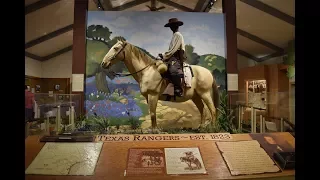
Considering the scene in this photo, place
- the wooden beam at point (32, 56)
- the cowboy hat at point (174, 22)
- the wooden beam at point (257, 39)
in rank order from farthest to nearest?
the cowboy hat at point (174, 22)
the wooden beam at point (257, 39)
the wooden beam at point (32, 56)

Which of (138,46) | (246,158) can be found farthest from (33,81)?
(246,158)

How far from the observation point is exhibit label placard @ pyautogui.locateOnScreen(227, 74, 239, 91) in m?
2.07

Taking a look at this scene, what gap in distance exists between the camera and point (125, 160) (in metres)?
1.60

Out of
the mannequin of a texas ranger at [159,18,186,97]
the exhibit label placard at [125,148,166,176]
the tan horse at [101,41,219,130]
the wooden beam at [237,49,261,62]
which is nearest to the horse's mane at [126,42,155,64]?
the tan horse at [101,41,219,130]

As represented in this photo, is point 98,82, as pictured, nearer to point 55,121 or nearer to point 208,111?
point 55,121

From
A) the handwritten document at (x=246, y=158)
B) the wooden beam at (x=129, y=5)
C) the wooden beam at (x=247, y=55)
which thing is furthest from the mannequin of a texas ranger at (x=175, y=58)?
the handwritten document at (x=246, y=158)

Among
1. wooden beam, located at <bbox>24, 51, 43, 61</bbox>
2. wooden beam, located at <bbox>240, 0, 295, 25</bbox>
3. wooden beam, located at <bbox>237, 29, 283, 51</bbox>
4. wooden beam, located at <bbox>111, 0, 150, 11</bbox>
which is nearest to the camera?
wooden beam, located at <bbox>24, 51, 43, 61</bbox>

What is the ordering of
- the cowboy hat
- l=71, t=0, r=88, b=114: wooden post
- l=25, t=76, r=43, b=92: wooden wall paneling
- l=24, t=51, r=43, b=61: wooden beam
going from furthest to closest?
the cowboy hat → l=71, t=0, r=88, b=114: wooden post → l=25, t=76, r=43, b=92: wooden wall paneling → l=24, t=51, r=43, b=61: wooden beam

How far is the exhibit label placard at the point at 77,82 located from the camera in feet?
6.29

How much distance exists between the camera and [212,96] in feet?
7.80

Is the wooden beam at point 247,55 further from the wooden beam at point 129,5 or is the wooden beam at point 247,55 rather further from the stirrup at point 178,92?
the wooden beam at point 129,5

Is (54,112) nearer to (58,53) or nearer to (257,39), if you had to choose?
(58,53)

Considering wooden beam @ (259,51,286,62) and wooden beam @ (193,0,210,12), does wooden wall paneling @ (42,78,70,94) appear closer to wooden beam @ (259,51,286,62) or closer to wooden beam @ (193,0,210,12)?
wooden beam @ (193,0,210,12)
